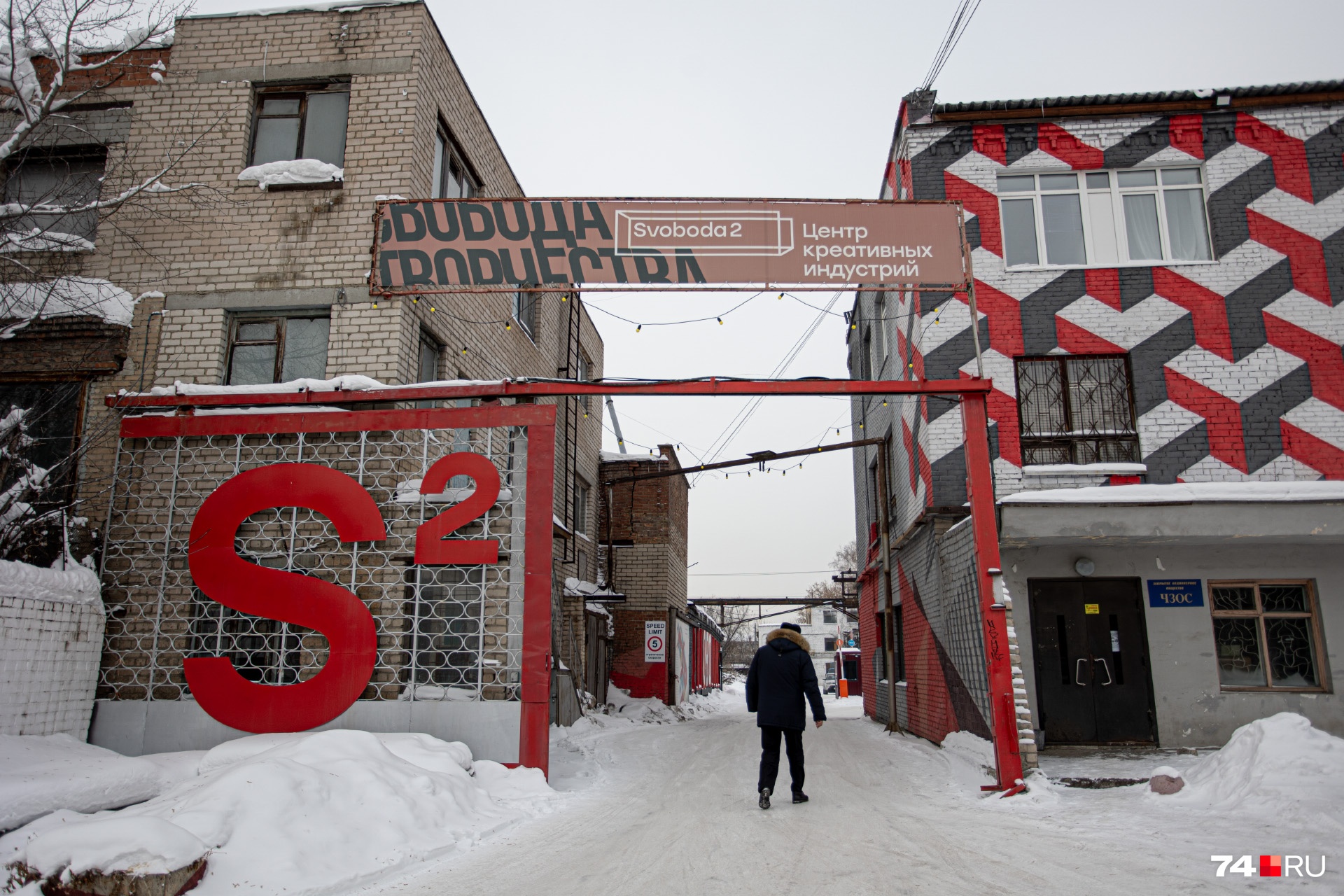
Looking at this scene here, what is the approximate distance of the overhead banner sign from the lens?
28.8ft

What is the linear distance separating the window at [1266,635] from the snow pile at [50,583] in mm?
12644

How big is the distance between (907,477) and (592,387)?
286 inches

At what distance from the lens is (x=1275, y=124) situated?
12.1m

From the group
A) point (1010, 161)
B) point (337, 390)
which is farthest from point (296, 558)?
point (1010, 161)

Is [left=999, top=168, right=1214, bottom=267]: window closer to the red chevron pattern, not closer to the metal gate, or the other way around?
the red chevron pattern

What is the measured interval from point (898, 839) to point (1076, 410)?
25.0 ft

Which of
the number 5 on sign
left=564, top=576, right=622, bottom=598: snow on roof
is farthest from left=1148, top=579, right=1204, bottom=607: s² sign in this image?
left=564, top=576, right=622, bottom=598: snow on roof

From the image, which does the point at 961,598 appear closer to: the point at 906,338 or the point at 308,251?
the point at 906,338

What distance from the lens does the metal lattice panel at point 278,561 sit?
844 cm

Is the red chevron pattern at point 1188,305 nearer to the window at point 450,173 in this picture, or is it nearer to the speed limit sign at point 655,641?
the window at point 450,173

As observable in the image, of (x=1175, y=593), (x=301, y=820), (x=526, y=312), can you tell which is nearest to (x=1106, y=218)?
(x=1175, y=593)

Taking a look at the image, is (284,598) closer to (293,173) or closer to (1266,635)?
(293,173)

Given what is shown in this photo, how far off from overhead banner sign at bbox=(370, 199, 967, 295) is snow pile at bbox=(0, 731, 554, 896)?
4639mm

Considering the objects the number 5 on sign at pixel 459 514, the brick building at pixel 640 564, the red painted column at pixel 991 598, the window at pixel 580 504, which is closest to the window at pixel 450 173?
the number 5 on sign at pixel 459 514
